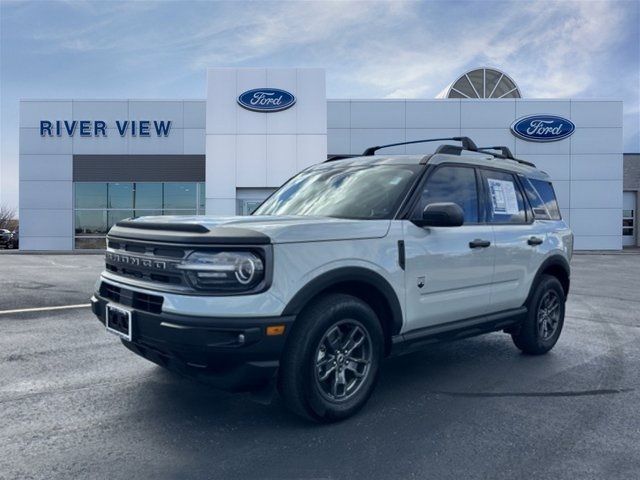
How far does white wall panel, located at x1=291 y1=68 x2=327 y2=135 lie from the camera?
2438 cm

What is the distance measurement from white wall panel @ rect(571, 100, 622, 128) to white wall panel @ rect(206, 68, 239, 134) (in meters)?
17.2

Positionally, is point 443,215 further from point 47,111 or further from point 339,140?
point 47,111

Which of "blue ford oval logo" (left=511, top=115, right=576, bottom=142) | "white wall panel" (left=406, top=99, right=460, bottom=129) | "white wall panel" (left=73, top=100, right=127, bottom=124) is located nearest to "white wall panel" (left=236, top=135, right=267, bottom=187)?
"white wall panel" (left=73, top=100, right=127, bottom=124)

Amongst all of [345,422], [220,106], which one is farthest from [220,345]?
[220,106]

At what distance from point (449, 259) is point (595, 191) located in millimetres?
26431

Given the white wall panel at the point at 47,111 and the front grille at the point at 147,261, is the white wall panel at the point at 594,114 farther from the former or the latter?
the front grille at the point at 147,261

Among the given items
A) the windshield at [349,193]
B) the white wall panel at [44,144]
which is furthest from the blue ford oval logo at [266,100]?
the windshield at [349,193]

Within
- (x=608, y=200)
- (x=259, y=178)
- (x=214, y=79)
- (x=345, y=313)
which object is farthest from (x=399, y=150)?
(x=345, y=313)

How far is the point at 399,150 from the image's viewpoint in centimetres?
2516

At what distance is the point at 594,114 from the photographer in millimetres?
26969

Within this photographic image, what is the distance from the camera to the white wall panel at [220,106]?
24.2 metres

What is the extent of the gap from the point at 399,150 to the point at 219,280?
22894mm

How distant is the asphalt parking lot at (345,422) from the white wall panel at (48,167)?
23393mm

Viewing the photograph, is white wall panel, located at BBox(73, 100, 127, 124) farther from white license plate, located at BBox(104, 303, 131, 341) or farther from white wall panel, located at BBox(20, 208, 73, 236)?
white license plate, located at BBox(104, 303, 131, 341)
